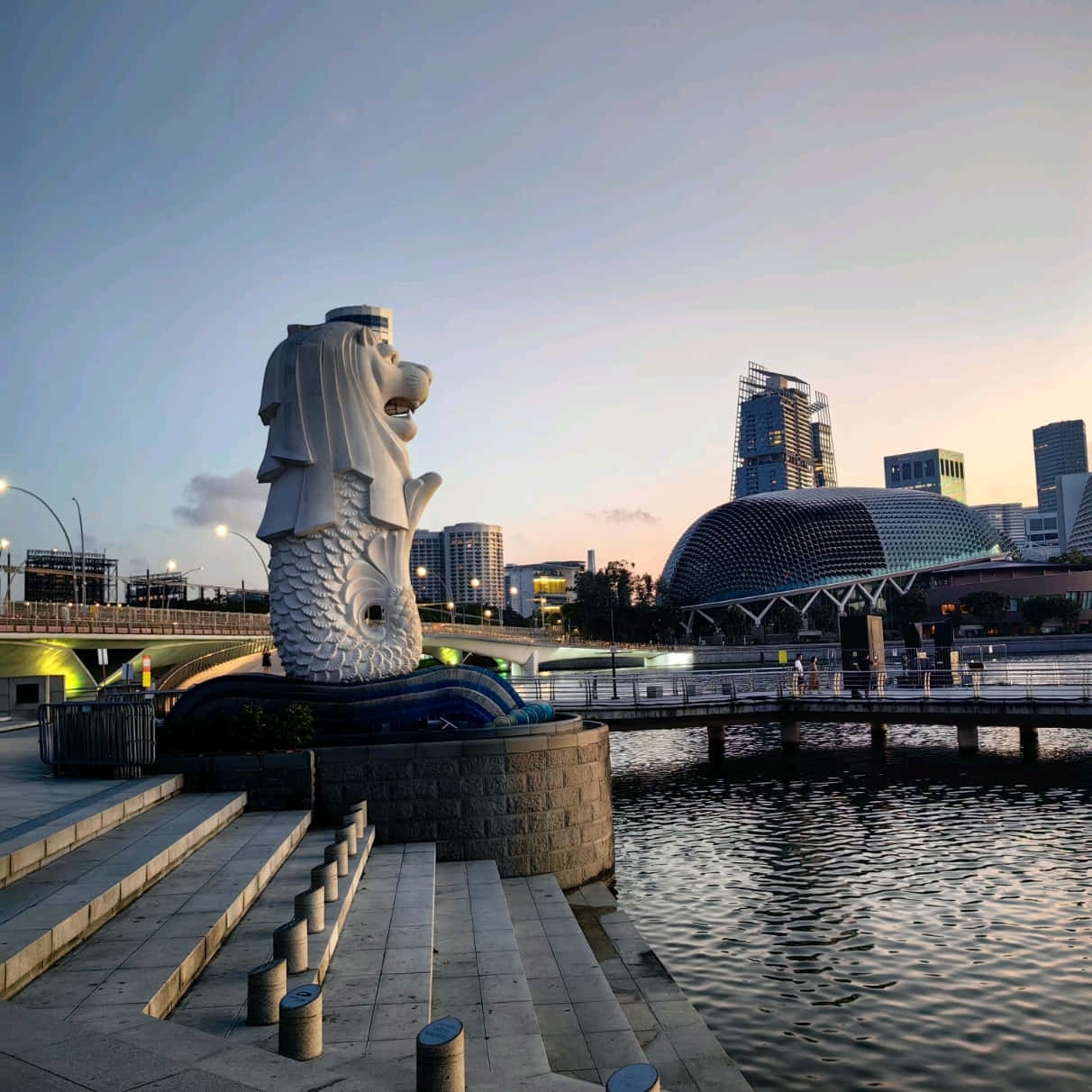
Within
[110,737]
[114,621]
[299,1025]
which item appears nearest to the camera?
[299,1025]

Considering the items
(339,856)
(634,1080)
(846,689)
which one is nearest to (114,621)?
(846,689)

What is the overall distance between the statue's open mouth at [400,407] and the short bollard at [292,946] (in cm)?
1400

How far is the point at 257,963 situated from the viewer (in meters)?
8.10

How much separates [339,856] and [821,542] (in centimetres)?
12422

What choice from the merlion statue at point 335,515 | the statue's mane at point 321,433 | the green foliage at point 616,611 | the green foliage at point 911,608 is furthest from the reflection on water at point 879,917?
the green foliage at point 911,608

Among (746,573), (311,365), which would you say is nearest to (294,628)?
(311,365)

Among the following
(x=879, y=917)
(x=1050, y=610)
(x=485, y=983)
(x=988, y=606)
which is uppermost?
(x=988, y=606)

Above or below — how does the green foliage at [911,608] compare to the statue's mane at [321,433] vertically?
below

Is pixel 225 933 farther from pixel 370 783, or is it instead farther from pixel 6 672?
pixel 6 672

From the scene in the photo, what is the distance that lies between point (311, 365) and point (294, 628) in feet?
16.7

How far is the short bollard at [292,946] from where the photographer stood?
25.7ft

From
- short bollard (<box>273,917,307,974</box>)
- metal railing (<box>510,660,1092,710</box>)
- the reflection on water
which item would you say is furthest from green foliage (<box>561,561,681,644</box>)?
short bollard (<box>273,917,307,974</box>)

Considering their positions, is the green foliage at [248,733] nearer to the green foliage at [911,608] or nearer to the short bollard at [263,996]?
the short bollard at [263,996]

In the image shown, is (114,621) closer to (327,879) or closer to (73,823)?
(73,823)
